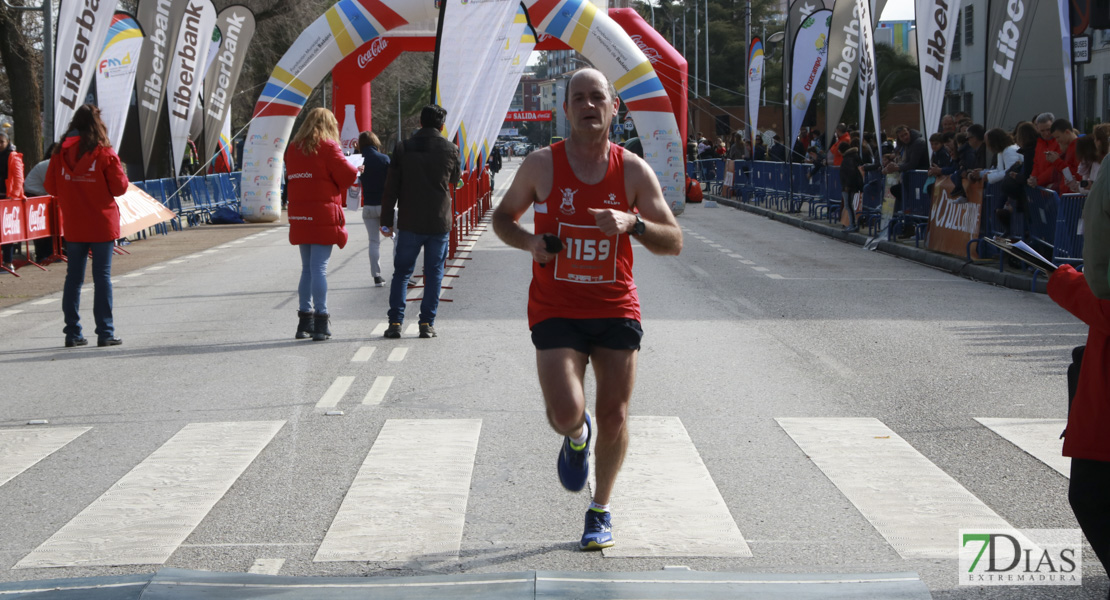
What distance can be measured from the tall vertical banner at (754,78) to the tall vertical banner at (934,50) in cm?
1518

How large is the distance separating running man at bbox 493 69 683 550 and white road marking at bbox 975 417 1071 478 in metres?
2.47

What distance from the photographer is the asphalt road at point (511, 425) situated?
4746 mm

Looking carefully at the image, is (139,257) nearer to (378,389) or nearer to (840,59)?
(378,389)

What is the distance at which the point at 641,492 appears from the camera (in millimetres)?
5477

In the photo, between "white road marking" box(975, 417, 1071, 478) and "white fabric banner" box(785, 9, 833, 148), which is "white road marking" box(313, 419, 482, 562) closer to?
"white road marking" box(975, 417, 1071, 478)

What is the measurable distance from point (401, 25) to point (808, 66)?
8996 millimetres

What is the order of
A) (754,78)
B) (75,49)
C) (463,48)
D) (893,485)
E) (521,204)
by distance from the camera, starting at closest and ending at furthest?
(521,204), (893,485), (463,48), (75,49), (754,78)

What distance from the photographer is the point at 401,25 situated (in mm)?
24250

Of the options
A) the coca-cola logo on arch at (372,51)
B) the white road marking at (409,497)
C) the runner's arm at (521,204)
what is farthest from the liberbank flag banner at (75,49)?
the runner's arm at (521,204)

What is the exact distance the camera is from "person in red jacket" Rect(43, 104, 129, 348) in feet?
32.3

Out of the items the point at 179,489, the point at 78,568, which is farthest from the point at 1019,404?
the point at 78,568

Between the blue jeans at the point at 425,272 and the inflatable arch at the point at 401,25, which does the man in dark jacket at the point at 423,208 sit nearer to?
the blue jeans at the point at 425,272

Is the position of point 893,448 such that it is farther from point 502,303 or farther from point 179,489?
point 502,303

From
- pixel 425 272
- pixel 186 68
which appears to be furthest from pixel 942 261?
pixel 186 68
